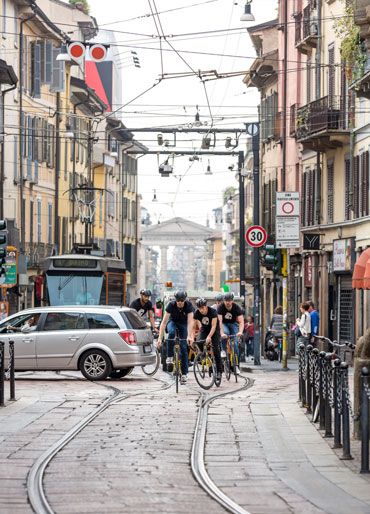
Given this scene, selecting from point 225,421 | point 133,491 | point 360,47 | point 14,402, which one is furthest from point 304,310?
point 133,491

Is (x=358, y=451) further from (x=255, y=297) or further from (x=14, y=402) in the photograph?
(x=255, y=297)

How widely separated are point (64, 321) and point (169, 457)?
15.3m

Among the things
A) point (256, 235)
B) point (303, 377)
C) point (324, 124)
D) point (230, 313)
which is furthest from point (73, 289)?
point (303, 377)

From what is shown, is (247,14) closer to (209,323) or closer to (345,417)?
(209,323)

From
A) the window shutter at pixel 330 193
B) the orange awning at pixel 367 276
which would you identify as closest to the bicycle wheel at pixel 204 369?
the orange awning at pixel 367 276

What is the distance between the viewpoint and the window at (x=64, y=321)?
30453mm

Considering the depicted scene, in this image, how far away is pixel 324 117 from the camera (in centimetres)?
4559

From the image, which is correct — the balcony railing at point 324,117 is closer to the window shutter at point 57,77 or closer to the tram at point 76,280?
the tram at point 76,280

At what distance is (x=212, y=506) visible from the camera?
11914mm

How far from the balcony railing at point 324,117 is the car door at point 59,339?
16193 mm

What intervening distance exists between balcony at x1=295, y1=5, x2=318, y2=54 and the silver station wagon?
19653 mm

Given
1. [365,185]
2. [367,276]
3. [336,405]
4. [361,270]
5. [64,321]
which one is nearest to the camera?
[336,405]

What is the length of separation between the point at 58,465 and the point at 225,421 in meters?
5.54

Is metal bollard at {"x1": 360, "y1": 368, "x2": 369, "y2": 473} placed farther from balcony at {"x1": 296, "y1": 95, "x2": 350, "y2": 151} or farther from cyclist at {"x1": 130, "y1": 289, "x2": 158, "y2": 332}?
balcony at {"x1": 296, "y1": 95, "x2": 350, "y2": 151}
